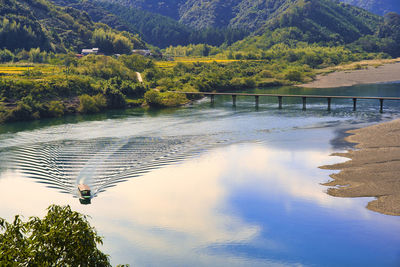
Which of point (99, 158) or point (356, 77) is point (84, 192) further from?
point (356, 77)

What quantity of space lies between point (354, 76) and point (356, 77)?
112 inches

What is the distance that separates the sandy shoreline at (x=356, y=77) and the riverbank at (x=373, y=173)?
87.2 m

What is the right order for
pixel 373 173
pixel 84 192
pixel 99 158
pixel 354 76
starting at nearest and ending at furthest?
pixel 84 192, pixel 373 173, pixel 99 158, pixel 354 76

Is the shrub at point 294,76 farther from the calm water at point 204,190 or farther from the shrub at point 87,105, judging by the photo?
the shrub at point 87,105

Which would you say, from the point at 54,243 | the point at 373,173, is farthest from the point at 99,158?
the point at 54,243

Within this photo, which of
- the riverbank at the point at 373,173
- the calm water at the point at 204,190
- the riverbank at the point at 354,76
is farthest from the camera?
the riverbank at the point at 354,76

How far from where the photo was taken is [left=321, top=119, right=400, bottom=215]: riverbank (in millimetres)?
42969

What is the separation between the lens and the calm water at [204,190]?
3500 cm

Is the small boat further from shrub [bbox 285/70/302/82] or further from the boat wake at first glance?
shrub [bbox 285/70/302/82]

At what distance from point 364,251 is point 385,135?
3647cm

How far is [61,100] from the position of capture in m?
103

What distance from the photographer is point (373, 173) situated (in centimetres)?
4947

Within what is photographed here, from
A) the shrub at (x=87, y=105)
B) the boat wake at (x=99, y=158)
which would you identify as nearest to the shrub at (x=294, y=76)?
the shrub at (x=87, y=105)

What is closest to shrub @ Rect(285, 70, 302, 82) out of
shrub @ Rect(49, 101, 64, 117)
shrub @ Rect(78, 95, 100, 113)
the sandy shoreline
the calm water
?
the sandy shoreline
